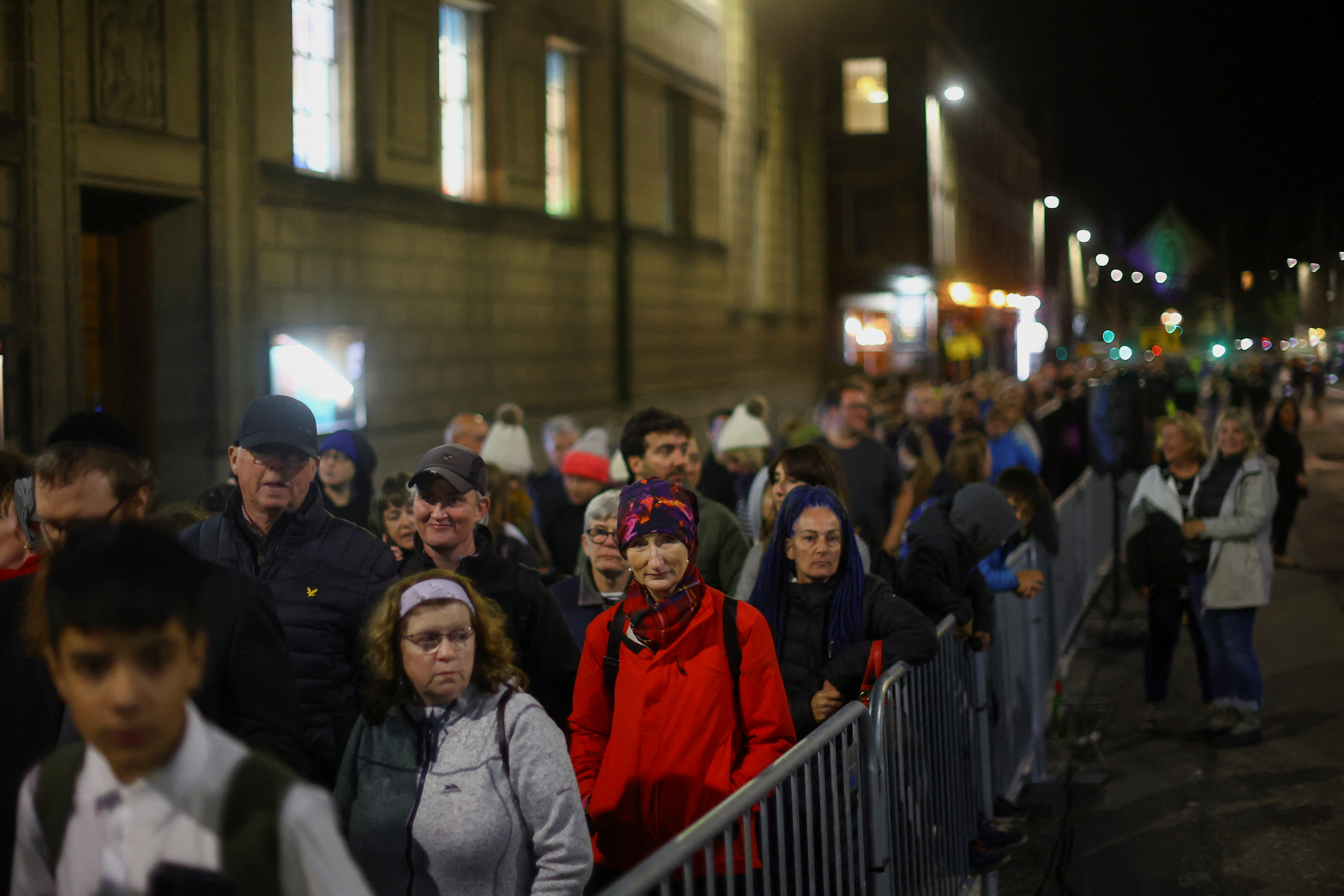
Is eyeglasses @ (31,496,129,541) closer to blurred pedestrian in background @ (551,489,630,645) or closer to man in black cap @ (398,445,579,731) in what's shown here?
man in black cap @ (398,445,579,731)

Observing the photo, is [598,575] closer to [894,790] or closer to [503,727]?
[894,790]

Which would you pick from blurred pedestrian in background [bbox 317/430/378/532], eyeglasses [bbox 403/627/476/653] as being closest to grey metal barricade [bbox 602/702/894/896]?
eyeglasses [bbox 403/627/476/653]

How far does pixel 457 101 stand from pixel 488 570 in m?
13.6

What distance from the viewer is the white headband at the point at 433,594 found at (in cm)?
332

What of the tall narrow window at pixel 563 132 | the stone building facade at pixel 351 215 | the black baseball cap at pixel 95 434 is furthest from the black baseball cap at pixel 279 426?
the tall narrow window at pixel 563 132

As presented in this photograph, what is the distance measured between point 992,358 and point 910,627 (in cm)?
5551

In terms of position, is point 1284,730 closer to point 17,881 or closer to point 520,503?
point 520,503

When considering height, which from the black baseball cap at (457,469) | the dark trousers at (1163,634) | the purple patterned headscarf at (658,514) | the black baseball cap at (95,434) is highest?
the black baseball cap at (95,434)

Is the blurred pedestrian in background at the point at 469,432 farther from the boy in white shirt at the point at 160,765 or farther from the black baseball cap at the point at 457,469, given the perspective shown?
the boy in white shirt at the point at 160,765

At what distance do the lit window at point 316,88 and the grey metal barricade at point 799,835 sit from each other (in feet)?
35.7

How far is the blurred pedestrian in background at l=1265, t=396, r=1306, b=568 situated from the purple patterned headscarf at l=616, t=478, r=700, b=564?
1288 cm

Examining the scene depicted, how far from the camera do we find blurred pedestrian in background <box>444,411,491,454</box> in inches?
366

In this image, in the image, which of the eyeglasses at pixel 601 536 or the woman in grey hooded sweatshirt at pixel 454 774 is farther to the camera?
the eyeglasses at pixel 601 536

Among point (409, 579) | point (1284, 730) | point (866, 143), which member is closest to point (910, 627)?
point (409, 579)
